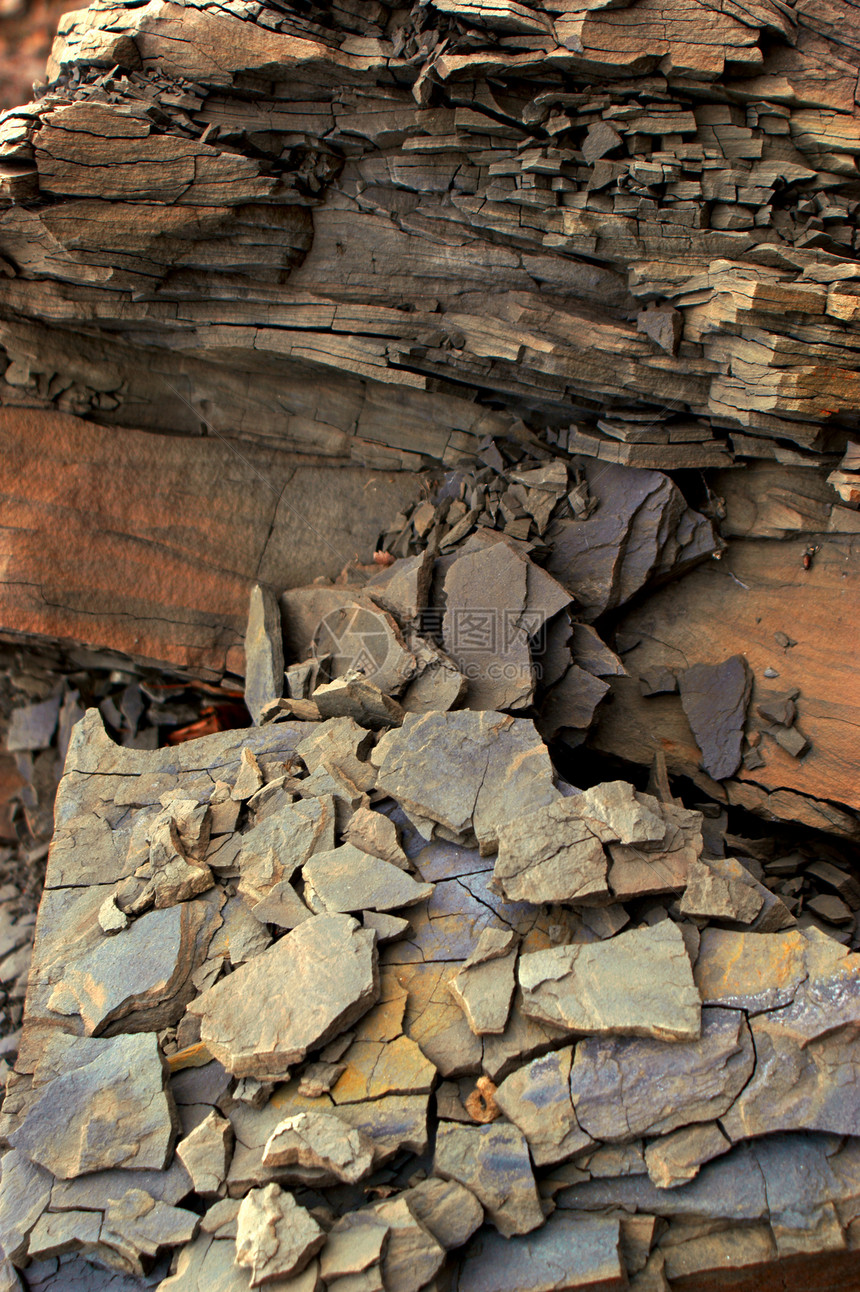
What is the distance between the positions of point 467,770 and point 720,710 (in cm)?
215

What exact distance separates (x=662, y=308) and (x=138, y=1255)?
5438 mm

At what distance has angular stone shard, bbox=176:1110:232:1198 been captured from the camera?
3131 mm

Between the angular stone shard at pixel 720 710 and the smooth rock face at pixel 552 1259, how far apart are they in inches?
116

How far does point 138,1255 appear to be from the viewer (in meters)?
3.06

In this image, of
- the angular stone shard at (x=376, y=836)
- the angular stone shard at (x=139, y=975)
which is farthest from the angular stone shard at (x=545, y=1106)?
the angular stone shard at (x=139, y=975)

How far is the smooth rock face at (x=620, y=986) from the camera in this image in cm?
320

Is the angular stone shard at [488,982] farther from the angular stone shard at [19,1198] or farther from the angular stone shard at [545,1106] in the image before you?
the angular stone shard at [19,1198]

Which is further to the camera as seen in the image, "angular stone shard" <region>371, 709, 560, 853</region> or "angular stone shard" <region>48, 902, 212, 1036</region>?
"angular stone shard" <region>371, 709, 560, 853</region>

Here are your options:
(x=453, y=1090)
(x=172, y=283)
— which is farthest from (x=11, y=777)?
(x=453, y=1090)

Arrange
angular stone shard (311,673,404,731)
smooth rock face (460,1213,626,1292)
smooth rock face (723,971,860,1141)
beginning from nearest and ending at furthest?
smooth rock face (460,1213,626,1292), smooth rock face (723,971,860,1141), angular stone shard (311,673,404,731)

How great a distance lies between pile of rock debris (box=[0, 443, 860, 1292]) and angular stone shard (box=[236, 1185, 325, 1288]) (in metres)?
0.01

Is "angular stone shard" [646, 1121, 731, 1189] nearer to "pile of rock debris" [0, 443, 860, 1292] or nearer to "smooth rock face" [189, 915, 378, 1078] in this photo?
"pile of rock debris" [0, 443, 860, 1292]

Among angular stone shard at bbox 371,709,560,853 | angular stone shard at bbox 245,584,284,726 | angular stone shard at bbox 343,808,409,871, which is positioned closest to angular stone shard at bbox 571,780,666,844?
angular stone shard at bbox 371,709,560,853

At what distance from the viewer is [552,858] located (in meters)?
3.61
